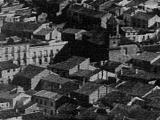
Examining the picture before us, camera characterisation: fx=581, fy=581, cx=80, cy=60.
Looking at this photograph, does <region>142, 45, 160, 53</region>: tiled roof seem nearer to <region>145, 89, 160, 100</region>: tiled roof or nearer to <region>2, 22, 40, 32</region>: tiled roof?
<region>145, 89, 160, 100</region>: tiled roof

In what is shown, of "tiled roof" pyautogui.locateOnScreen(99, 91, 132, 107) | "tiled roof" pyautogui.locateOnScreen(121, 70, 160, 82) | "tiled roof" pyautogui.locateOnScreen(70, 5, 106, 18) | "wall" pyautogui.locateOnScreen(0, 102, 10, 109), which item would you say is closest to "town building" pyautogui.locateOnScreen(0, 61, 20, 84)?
"wall" pyautogui.locateOnScreen(0, 102, 10, 109)

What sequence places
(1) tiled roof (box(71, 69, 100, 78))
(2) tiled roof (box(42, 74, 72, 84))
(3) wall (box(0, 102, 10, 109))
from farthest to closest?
(1) tiled roof (box(71, 69, 100, 78)), (2) tiled roof (box(42, 74, 72, 84)), (3) wall (box(0, 102, 10, 109))

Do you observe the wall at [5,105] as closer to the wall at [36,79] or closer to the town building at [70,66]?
the wall at [36,79]

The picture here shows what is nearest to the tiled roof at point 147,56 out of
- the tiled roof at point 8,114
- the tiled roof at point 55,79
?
the tiled roof at point 55,79

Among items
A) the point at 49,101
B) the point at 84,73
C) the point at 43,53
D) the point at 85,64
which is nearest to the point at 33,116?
the point at 49,101

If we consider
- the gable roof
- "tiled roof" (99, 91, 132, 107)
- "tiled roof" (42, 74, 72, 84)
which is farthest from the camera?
the gable roof

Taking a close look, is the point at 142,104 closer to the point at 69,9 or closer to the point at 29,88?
the point at 29,88

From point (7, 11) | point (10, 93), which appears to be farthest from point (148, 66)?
point (7, 11)
